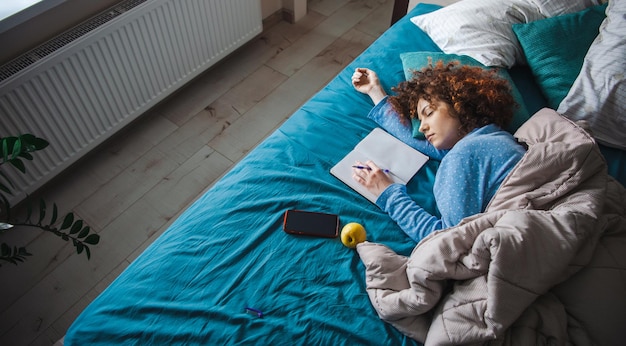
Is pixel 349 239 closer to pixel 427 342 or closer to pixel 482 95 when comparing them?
pixel 427 342

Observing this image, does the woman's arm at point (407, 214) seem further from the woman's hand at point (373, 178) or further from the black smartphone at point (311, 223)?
the black smartphone at point (311, 223)

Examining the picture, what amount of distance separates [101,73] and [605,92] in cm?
187

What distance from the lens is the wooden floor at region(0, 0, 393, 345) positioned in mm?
1472

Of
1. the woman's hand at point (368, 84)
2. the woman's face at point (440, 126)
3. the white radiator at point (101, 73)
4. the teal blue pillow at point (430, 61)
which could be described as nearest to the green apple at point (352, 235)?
Answer: the woman's face at point (440, 126)

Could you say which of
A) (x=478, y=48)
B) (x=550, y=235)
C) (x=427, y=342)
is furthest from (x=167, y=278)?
(x=478, y=48)

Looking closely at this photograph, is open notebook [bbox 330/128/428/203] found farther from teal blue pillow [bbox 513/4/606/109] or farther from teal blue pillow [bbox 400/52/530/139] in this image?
teal blue pillow [bbox 513/4/606/109]

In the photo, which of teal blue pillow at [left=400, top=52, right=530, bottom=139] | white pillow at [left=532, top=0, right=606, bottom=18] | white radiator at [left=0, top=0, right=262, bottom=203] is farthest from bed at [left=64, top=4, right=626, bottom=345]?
white radiator at [left=0, top=0, right=262, bottom=203]

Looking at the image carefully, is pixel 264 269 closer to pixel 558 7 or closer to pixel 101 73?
pixel 101 73

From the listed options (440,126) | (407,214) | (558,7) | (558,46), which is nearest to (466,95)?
(440,126)

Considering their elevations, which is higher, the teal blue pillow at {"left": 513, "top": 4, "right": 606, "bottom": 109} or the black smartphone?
the teal blue pillow at {"left": 513, "top": 4, "right": 606, "bottom": 109}

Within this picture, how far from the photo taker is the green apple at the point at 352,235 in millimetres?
1078

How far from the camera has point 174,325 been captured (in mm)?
947

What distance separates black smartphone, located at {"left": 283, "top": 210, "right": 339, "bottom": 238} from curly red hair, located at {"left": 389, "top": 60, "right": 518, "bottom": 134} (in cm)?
50

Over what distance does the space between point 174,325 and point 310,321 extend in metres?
0.33
